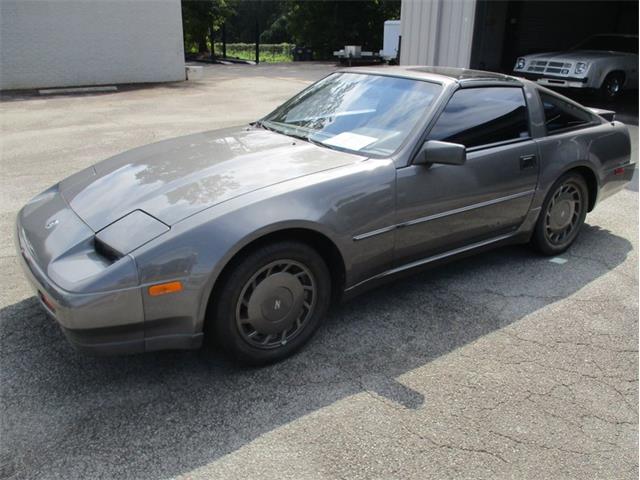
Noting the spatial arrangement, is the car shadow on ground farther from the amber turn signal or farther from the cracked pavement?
the amber turn signal

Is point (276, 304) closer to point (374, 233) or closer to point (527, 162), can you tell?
point (374, 233)

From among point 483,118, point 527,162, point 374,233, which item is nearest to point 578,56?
point 527,162

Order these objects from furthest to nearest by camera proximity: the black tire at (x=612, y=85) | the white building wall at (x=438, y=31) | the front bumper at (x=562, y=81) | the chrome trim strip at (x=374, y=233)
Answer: the black tire at (x=612, y=85)
the front bumper at (x=562, y=81)
the white building wall at (x=438, y=31)
the chrome trim strip at (x=374, y=233)

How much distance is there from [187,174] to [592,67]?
13.0 meters

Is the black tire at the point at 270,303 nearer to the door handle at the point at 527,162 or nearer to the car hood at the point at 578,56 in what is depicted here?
the door handle at the point at 527,162

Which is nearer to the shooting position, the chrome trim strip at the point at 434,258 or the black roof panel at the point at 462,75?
the chrome trim strip at the point at 434,258

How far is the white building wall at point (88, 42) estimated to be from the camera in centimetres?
1496

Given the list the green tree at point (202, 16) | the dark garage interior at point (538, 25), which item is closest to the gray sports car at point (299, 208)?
the dark garage interior at point (538, 25)

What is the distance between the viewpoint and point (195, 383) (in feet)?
9.29

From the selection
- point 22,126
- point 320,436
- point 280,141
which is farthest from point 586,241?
point 22,126

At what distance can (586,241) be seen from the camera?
4949 mm

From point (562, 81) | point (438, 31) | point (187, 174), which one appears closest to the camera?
point (187, 174)

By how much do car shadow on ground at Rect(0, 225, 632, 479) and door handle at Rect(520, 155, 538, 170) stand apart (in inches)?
34.5

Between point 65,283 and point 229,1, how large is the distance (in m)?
31.8
